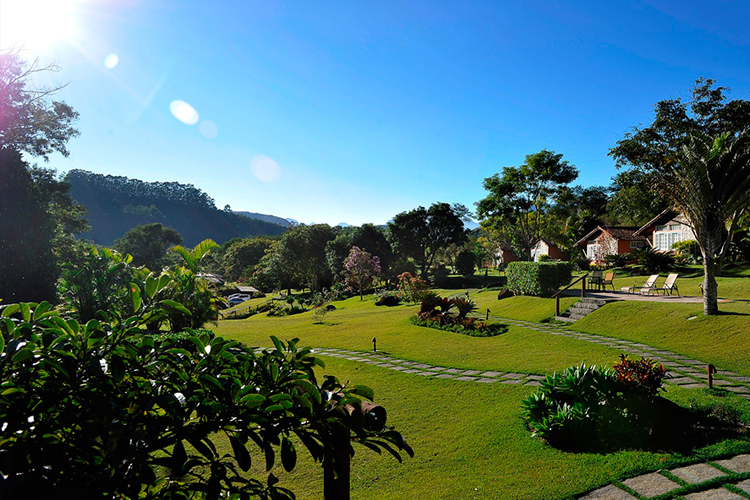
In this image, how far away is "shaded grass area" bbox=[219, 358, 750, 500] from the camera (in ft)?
13.4

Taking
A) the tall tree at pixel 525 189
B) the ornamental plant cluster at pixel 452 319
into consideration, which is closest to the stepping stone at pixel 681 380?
the ornamental plant cluster at pixel 452 319

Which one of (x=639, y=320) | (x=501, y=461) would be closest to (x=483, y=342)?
(x=639, y=320)

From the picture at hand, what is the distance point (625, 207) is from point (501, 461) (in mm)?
32232

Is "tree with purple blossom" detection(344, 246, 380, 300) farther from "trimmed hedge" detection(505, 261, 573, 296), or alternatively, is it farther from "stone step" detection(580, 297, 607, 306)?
"stone step" detection(580, 297, 607, 306)

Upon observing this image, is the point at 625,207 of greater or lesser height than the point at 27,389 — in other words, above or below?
above

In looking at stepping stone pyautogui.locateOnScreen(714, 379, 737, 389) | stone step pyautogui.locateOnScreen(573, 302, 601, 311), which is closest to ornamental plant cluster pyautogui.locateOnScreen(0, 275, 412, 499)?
stepping stone pyautogui.locateOnScreen(714, 379, 737, 389)

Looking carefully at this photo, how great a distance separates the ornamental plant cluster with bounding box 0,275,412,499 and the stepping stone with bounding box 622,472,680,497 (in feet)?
11.8

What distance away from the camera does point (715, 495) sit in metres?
3.63

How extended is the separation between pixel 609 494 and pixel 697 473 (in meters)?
1.03

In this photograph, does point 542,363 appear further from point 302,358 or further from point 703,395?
point 302,358

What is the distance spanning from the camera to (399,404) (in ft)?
23.1

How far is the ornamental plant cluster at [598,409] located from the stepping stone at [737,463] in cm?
72

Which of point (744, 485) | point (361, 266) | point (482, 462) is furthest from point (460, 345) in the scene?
point (361, 266)

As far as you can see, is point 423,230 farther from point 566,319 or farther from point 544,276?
point 566,319
